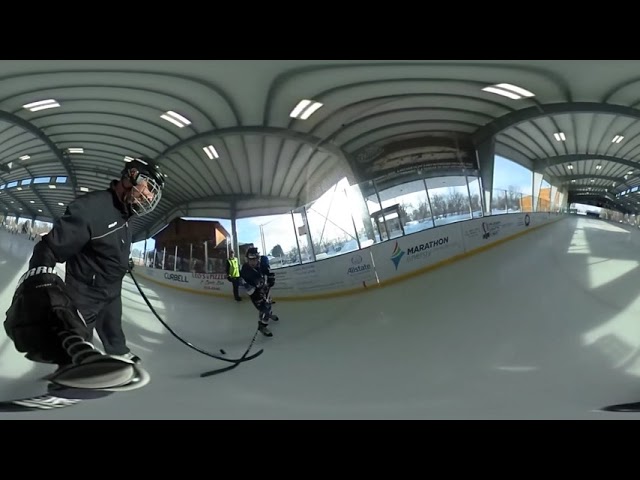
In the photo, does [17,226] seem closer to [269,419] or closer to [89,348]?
[89,348]

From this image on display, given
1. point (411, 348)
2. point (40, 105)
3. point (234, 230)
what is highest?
point (40, 105)

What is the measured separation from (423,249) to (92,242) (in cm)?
82

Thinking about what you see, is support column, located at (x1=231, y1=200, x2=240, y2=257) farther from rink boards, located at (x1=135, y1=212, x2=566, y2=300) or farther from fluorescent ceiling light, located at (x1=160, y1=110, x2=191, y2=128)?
fluorescent ceiling light, located at (x1=160, y1=110, x2=191, y2=128)

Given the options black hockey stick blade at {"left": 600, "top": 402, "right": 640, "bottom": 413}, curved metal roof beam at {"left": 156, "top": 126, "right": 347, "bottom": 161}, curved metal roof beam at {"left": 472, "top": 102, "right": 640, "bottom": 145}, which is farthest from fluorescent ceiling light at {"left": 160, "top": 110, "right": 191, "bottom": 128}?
black hockey stick blade at {"left": 600, "top": 402, "right": 640, "bottom": 413}

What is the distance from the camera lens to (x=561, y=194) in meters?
1.16

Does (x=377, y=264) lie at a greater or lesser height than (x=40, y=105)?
lesser

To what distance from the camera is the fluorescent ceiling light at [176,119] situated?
108 cm

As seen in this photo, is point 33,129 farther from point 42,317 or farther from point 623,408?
point 623,408

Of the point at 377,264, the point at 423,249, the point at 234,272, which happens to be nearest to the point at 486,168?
the point at 423,249

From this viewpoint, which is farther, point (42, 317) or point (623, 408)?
point (623, 408)

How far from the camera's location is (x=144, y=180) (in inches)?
43.0

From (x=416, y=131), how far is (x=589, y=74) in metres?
0.48

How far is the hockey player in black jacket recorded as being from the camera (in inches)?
41.5
